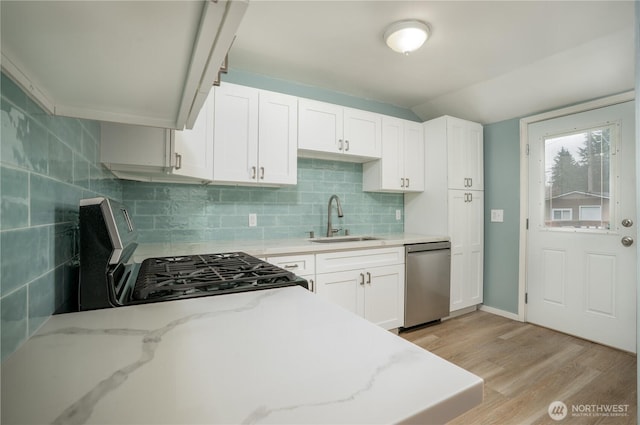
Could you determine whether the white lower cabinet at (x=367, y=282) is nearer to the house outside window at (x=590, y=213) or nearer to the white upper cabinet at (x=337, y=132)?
the white upper cabinet at (x=337, y=132)

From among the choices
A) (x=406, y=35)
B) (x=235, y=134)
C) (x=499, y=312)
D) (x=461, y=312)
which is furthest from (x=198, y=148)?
(x=499, y=312)

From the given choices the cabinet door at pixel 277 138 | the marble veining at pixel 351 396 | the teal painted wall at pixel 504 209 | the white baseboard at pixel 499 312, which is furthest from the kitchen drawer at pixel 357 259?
the marble veining at pixel 351 396

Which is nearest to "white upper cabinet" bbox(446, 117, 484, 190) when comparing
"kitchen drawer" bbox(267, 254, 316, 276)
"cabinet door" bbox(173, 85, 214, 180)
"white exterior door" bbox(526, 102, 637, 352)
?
"white exterior door" bbox(526, 102, 637, 352)

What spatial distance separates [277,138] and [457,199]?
206cm

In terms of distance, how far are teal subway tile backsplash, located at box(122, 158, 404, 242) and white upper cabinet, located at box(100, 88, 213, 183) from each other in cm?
20

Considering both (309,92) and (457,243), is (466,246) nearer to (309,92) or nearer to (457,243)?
(457,243)

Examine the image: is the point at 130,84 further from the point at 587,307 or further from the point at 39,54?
the point at 587,307

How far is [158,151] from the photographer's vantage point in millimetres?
1681

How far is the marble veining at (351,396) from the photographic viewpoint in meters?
0.35

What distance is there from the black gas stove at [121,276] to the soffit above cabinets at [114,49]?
305 millimetres

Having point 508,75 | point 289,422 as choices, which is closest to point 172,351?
point 289,422

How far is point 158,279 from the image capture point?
40.9 inches

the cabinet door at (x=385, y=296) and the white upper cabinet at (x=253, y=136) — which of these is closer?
the white upper cabinet at (x=253, y=136)

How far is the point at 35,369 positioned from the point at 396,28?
239cm
